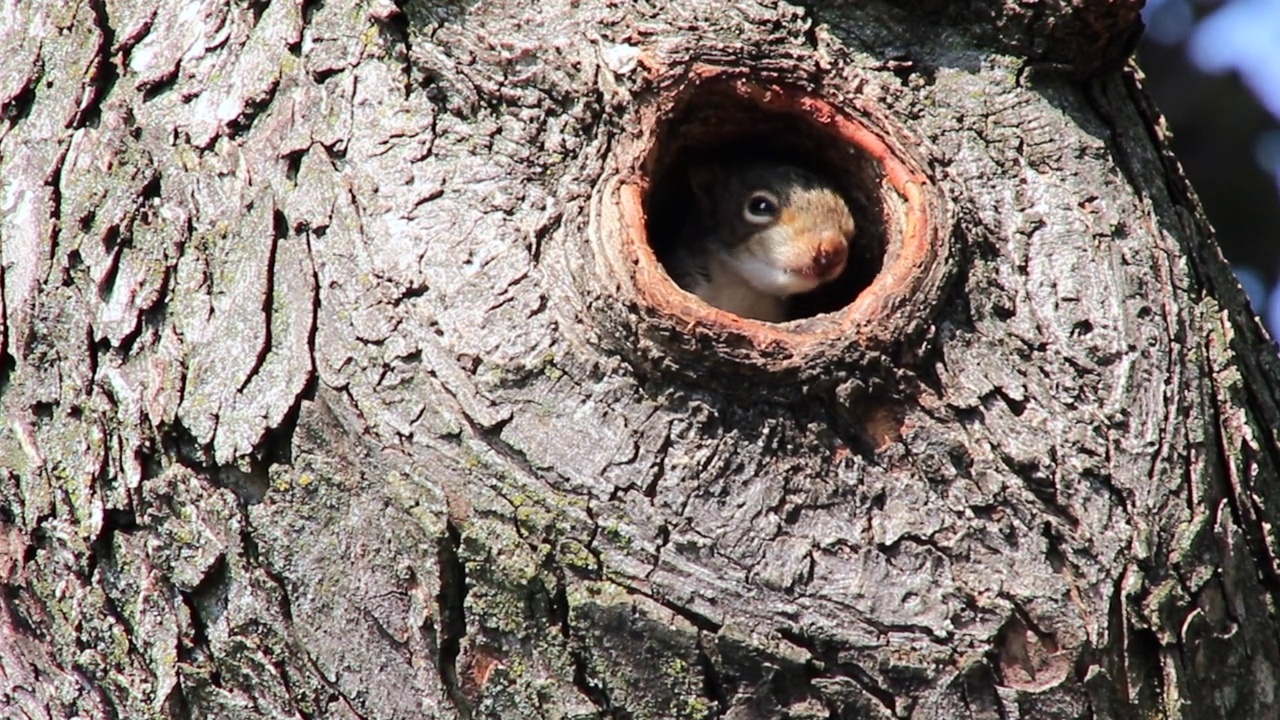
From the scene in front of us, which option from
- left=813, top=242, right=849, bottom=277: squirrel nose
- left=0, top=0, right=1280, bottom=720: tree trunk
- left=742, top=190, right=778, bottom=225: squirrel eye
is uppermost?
left=742, top=190, right=778, bottom=225: squirrel eye

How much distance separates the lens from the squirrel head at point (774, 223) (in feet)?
11.3

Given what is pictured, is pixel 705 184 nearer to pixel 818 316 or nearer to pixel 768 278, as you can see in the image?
pixel 768 278

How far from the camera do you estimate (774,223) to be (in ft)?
12.5

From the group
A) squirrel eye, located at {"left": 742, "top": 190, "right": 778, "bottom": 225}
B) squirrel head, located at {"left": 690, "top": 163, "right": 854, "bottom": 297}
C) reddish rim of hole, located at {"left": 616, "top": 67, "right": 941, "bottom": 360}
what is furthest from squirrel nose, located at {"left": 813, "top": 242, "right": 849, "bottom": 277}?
reddish rim of hole, located at {"left": 616, "top": 67, "right": 941, "bottom": 360}

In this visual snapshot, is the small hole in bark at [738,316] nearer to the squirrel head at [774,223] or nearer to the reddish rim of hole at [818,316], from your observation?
the reddish rim of hole at [818,316]

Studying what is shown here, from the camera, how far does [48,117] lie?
9.32 feet

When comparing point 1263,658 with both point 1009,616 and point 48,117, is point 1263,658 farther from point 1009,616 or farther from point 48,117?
point 48,117

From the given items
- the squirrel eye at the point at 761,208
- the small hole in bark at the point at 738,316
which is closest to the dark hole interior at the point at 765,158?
the small hole in bark at the point at 738,316

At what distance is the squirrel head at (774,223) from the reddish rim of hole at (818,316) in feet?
1.74

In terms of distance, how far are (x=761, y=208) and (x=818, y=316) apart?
1285mm

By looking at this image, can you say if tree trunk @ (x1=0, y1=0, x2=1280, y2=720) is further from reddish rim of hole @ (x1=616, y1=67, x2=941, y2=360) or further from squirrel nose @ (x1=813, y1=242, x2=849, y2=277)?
squirrel nose @ (x1=813, y1=242, x2=849, y2=277)

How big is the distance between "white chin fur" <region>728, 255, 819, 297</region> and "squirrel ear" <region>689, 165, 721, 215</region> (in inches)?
6.5

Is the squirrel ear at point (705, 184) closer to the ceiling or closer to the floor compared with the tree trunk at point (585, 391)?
closer to the ceiling

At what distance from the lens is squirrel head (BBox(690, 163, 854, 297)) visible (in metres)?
3.45
